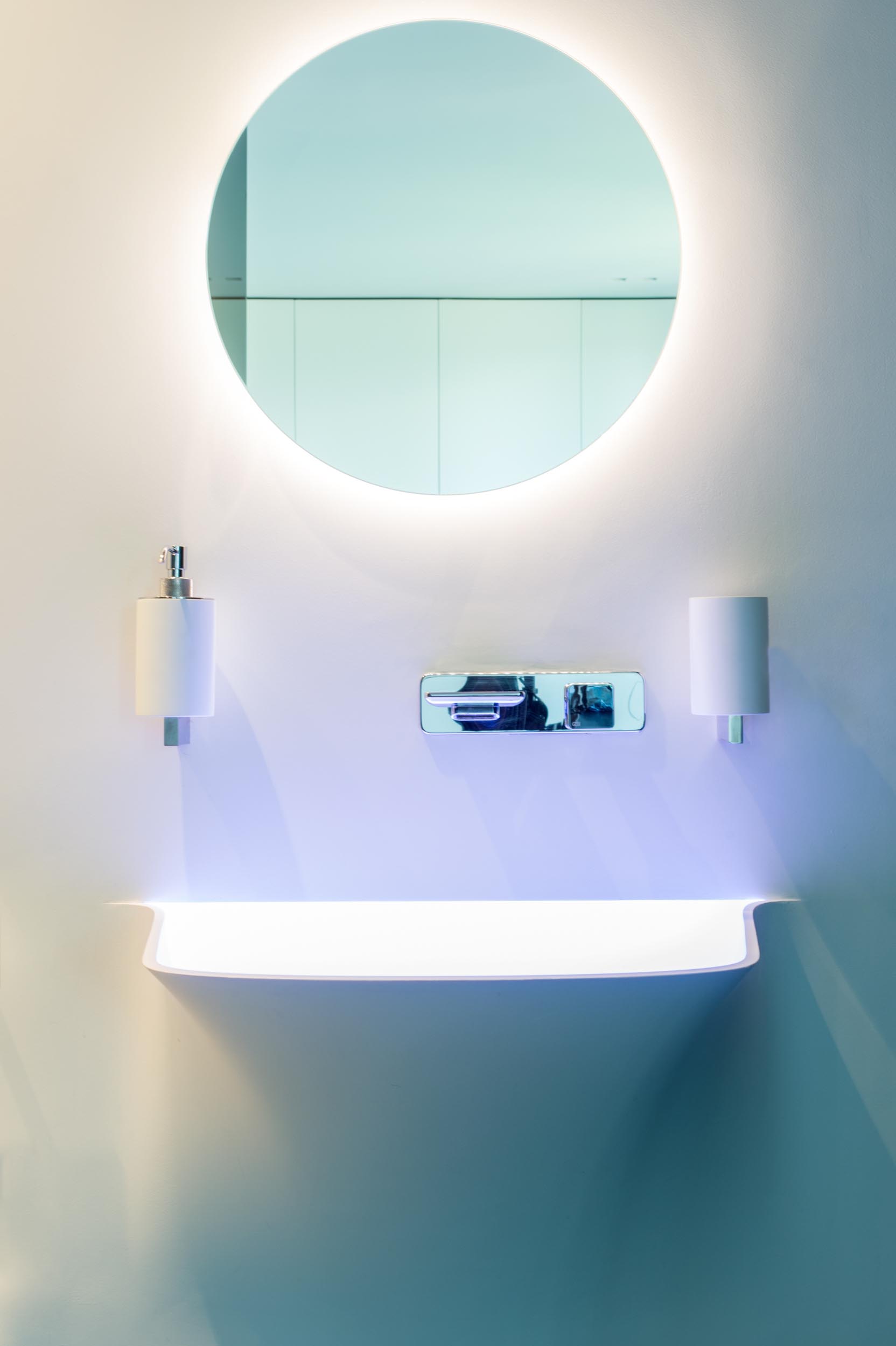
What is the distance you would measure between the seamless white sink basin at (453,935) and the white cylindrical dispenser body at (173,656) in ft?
0.85

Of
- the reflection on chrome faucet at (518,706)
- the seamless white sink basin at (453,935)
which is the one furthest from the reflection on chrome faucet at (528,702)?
the seamless white sink basin at (453,935)

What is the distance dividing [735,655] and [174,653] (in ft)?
2.14

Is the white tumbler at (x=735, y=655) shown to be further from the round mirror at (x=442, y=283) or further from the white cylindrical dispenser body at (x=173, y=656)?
the white cylindrical dispenser body at (x=173, y=656)

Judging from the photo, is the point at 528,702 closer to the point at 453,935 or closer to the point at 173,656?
the point at 453,935

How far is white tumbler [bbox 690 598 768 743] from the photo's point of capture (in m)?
1.08

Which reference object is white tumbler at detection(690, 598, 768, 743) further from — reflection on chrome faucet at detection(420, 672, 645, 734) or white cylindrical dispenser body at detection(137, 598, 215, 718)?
white cylindrical dispenser body at detection(137, 598, 215, 718)

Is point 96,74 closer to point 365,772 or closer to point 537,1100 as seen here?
point 365,772

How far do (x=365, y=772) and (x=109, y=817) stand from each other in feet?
1.06

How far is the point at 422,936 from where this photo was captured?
1131 millimetres

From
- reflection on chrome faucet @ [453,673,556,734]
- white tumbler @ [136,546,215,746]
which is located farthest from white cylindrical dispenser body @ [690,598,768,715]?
white tumbler @ [136,546,215,746]

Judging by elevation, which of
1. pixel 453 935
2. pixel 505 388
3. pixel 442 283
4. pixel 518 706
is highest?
pixel 442 283

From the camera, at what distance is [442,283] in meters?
1.13

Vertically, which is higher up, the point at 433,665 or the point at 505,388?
the point at 505,388

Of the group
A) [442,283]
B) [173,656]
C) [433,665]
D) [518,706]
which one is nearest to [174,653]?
[173,656]
